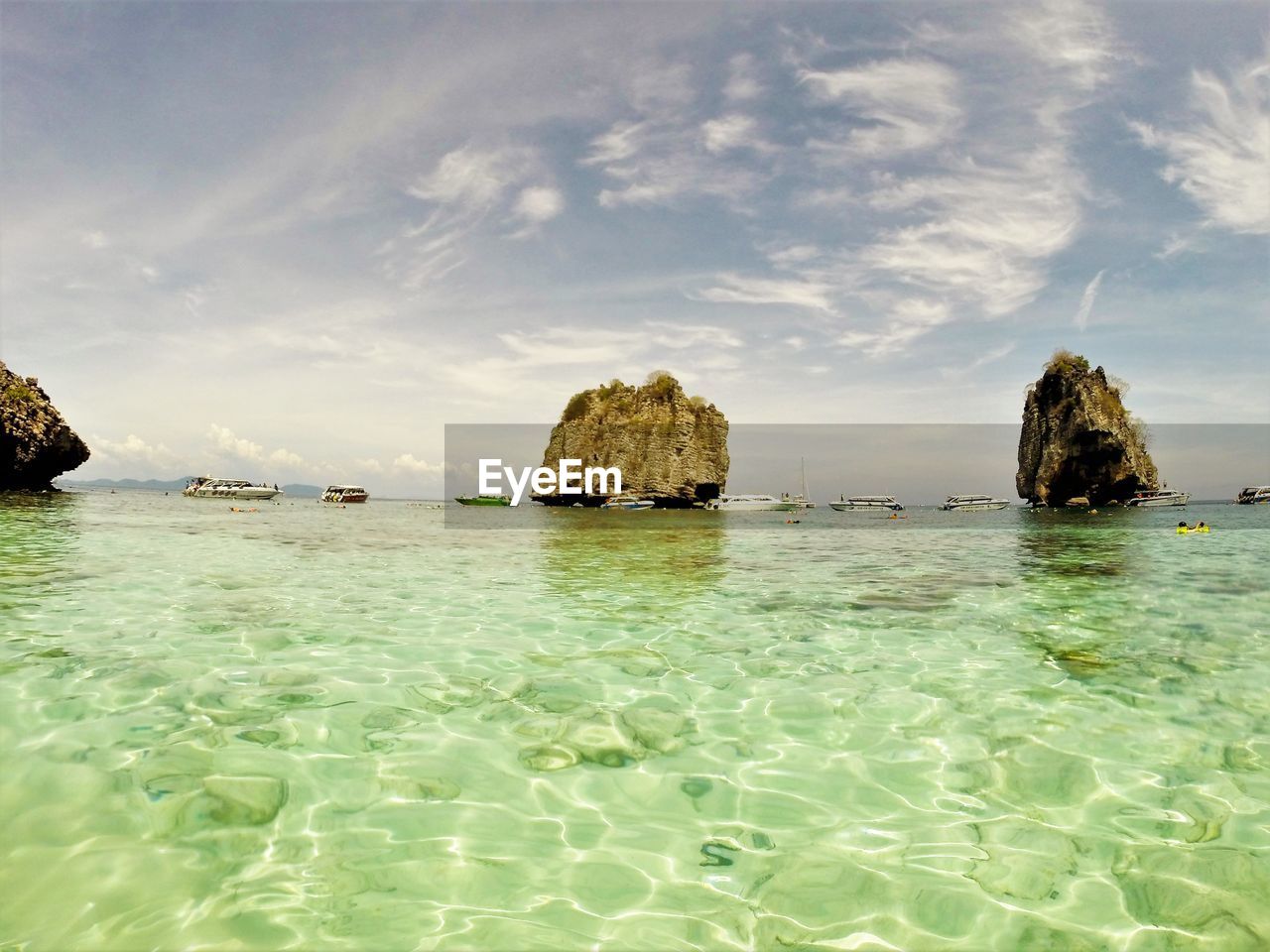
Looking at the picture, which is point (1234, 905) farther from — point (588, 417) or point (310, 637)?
point (588, 417)

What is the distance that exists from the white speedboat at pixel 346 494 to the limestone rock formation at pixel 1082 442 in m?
114

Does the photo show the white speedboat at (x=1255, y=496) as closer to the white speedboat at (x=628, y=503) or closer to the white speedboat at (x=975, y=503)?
the white speedboat at (x=975, y=503)

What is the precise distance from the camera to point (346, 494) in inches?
4031

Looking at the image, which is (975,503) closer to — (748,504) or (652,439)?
(748,504)

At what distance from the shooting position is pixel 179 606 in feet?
31.4

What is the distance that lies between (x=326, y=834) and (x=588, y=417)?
10376cm

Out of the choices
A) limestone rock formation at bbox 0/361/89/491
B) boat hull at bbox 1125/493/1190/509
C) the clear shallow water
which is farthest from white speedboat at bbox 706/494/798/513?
the clear shallow water

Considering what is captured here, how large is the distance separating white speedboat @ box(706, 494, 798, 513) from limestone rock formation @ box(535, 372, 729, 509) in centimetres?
191

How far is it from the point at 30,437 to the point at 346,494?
39.6 m

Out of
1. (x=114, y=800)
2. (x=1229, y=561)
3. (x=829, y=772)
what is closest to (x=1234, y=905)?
(x=829, y=772)

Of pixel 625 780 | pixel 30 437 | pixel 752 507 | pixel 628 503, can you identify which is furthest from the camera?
pixel 752 507

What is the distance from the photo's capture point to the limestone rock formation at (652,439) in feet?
328

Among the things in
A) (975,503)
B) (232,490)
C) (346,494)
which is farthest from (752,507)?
(232,490)

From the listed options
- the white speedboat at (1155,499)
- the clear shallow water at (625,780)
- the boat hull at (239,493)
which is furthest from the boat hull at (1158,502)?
the boat hull at (239,493)
